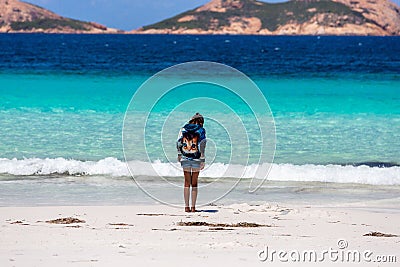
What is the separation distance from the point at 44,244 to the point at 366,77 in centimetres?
3470

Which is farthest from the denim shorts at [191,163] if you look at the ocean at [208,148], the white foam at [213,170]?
the white foam at [213,170]

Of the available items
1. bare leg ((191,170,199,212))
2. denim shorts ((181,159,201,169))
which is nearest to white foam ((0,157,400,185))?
bare leg ((191,170,199,212))

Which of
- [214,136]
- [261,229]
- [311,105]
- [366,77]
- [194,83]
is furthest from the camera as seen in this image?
[366,77]

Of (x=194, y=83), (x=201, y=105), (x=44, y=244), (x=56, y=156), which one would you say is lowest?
(x=44, y=244)

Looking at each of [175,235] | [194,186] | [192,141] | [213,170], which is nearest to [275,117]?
[213,170]

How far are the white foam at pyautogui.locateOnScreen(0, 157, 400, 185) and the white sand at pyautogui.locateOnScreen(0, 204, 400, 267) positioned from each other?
10.7ft

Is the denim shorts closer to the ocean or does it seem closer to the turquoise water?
the ocean

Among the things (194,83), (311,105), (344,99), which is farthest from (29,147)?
(194,83)

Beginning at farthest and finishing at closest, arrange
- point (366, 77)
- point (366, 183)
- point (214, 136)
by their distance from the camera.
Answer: point (366, 77)
point (214, 136)
point (366, 183)

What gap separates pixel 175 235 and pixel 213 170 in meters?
5.81

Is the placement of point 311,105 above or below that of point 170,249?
above

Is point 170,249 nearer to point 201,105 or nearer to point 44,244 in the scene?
point 44,244

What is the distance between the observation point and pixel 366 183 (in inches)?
506

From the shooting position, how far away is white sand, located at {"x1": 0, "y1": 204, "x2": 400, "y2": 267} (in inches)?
268
